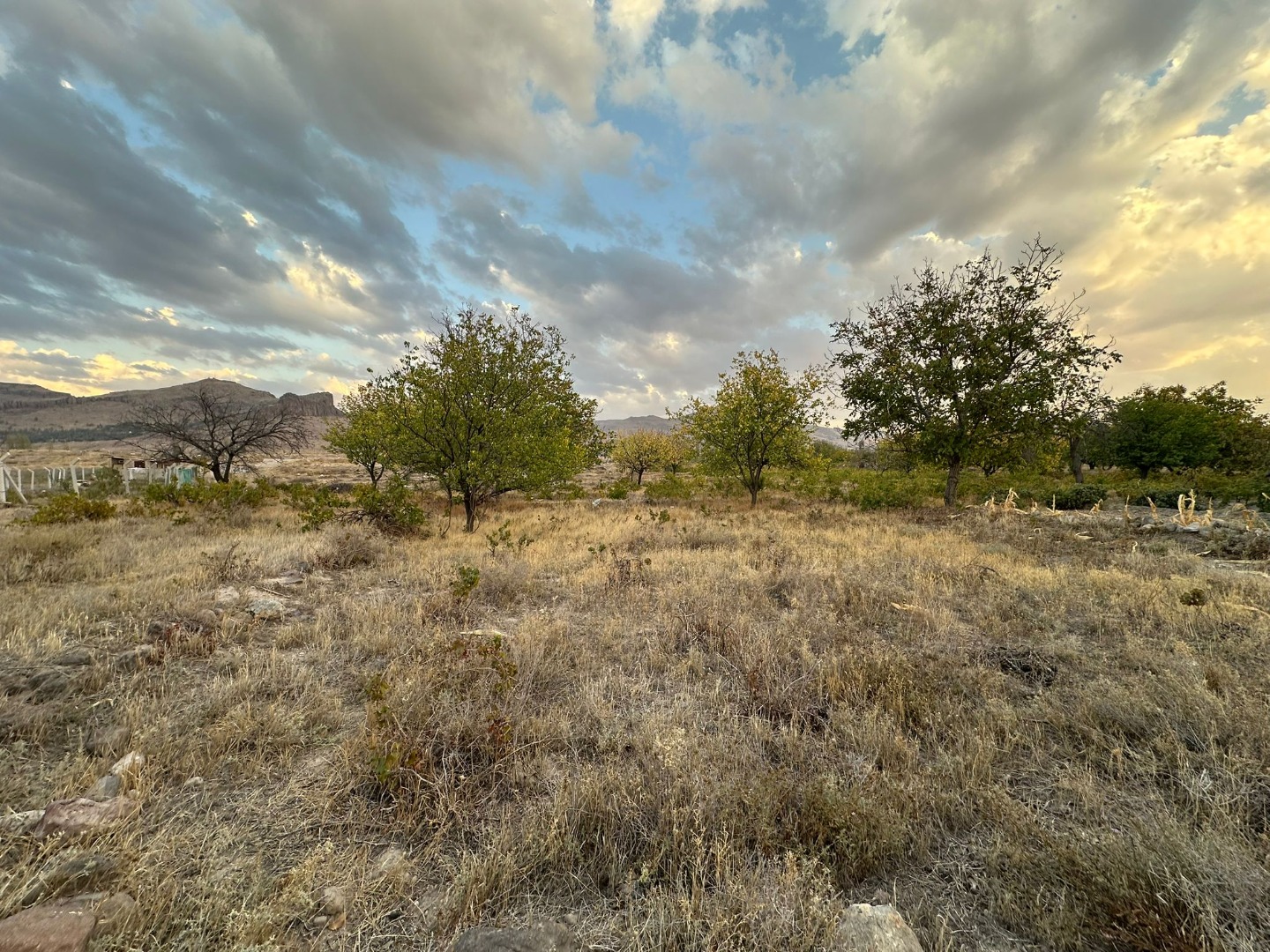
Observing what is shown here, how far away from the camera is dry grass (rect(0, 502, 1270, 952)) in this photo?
2.29 m

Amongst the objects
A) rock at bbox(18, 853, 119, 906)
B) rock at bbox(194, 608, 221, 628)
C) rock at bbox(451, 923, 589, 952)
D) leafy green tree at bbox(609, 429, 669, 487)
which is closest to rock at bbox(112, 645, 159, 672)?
rock at bbox(194, 608, 221, 628)

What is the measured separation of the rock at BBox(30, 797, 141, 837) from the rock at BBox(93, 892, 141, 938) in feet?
2.68

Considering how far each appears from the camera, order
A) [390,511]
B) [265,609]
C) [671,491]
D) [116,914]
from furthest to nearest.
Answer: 1. [671,491]
2. [390,511]
3. [265,609]
4. [116,914]

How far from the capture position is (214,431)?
76.3 feet

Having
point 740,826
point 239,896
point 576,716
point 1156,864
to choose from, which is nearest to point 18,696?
point 239,896

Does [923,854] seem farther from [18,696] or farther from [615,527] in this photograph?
[615,527]

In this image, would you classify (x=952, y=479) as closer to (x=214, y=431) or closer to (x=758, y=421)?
(x=758, y=421)

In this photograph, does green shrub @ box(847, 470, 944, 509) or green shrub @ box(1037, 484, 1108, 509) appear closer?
Answer: green shrub @ box(847, 470, 944, 509)

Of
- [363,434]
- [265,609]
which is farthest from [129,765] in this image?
[363,434]

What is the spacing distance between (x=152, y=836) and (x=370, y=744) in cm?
113

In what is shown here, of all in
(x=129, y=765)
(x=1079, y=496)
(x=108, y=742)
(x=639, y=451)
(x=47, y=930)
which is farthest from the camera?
(x=639, y=451)

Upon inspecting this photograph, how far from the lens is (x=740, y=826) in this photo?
2.76 metres

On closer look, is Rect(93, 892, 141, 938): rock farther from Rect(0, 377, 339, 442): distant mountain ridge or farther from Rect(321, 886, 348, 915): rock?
Rect(0, 377, 339, 442): distant mountain ridge

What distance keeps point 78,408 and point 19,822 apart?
699ft
